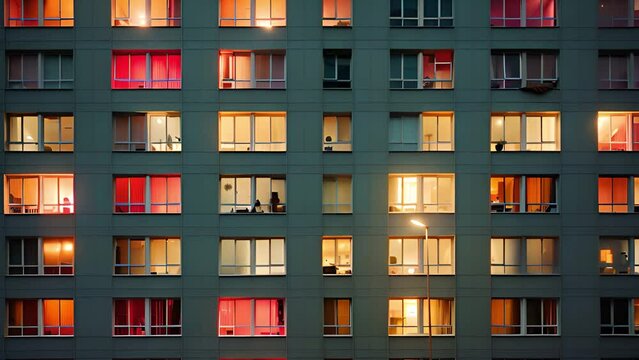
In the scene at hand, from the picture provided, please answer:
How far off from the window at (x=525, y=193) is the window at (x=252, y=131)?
11.8 m

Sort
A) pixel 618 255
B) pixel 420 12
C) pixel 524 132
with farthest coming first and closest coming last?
pixel 420 12
pixel 524 132
pixel 618 255

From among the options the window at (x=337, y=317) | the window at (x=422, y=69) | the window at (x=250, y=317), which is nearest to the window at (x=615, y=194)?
the window at (x=422, y=69)

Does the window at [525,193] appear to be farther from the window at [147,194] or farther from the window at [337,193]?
the window at [147,194]

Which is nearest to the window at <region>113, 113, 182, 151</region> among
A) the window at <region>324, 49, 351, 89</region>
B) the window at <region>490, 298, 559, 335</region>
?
the window at <region>324, 49, 351, 89</region>

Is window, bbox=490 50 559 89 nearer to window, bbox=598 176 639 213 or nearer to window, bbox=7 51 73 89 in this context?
window, bbox=598 176 639 213

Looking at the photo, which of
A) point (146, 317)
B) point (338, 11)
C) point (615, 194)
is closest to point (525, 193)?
point (615, 194)

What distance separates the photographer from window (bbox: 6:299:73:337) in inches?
1126

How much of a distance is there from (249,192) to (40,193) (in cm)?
1126

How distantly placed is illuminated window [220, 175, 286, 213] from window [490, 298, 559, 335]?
12758 millimetres

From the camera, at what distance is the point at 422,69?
29.4m

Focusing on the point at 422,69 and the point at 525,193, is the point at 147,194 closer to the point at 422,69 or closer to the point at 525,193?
the point at 422,69

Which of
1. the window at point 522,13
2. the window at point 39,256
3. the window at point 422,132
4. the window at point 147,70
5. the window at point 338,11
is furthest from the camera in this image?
the window at point 522,13

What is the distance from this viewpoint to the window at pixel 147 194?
29.1 m

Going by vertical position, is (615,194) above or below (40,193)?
below
